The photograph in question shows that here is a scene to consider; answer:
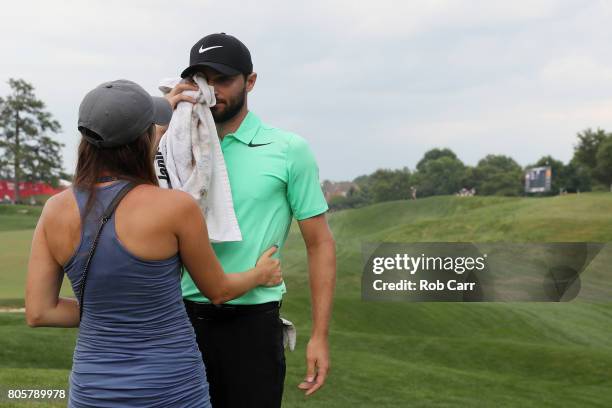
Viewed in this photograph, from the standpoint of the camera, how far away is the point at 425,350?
60.8 feet

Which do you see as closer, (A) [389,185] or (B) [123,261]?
(B) [123,261]

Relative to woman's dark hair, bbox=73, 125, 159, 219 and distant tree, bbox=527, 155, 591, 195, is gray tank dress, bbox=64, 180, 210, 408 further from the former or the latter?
distant tree, bbox=527, 155, 591, 195

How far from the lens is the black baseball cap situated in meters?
3.43

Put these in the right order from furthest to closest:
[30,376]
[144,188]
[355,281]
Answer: [355,281]
[30,376]
[144,188]

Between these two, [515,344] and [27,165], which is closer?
→ [515,344]

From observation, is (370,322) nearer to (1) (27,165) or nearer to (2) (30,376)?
(2) (30,376)

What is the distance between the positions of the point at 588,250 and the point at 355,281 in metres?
16.3

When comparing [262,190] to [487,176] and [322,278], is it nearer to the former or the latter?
[322,278]

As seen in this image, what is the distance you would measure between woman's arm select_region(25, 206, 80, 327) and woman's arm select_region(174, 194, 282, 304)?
445mm

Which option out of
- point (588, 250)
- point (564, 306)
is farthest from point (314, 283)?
point (588, 250)

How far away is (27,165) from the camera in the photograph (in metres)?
84.9

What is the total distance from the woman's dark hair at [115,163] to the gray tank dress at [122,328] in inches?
2.1

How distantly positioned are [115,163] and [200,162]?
1.73ft

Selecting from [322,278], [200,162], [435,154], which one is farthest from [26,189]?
[435,154]
